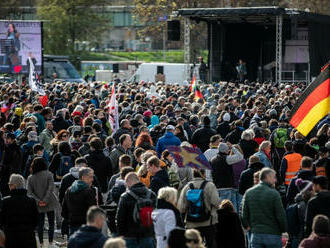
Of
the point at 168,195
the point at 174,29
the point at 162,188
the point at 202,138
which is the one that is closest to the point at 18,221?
the point at 162,188

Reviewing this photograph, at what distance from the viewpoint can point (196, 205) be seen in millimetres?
10672

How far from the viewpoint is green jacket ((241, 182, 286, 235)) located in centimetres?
991

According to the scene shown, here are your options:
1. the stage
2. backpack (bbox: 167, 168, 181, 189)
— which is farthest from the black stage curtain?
backpack (bbox: 167, 168, 181, 189)

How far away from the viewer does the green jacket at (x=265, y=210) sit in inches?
390

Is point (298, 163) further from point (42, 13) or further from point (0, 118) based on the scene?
point (42, 13)

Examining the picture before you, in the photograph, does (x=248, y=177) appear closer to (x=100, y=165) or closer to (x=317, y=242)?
(x=100, y=165)

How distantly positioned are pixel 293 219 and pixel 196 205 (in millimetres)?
1297

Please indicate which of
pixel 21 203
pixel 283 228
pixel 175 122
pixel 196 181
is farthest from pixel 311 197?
pixel 175 122

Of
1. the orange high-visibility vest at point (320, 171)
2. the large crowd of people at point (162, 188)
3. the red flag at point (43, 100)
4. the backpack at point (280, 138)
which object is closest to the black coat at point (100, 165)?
the large crowd of people at point (162, 188)

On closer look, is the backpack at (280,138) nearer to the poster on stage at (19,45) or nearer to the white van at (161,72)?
the poster on stage at (19,45)

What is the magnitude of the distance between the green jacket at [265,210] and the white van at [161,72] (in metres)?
34.9

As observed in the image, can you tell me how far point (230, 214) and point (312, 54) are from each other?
96.9ft

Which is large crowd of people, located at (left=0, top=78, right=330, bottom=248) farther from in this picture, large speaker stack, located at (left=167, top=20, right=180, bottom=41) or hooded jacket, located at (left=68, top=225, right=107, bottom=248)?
large speaker stack, located at (left=167, top=20, right=180, bottom=41)

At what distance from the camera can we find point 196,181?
425 inches
